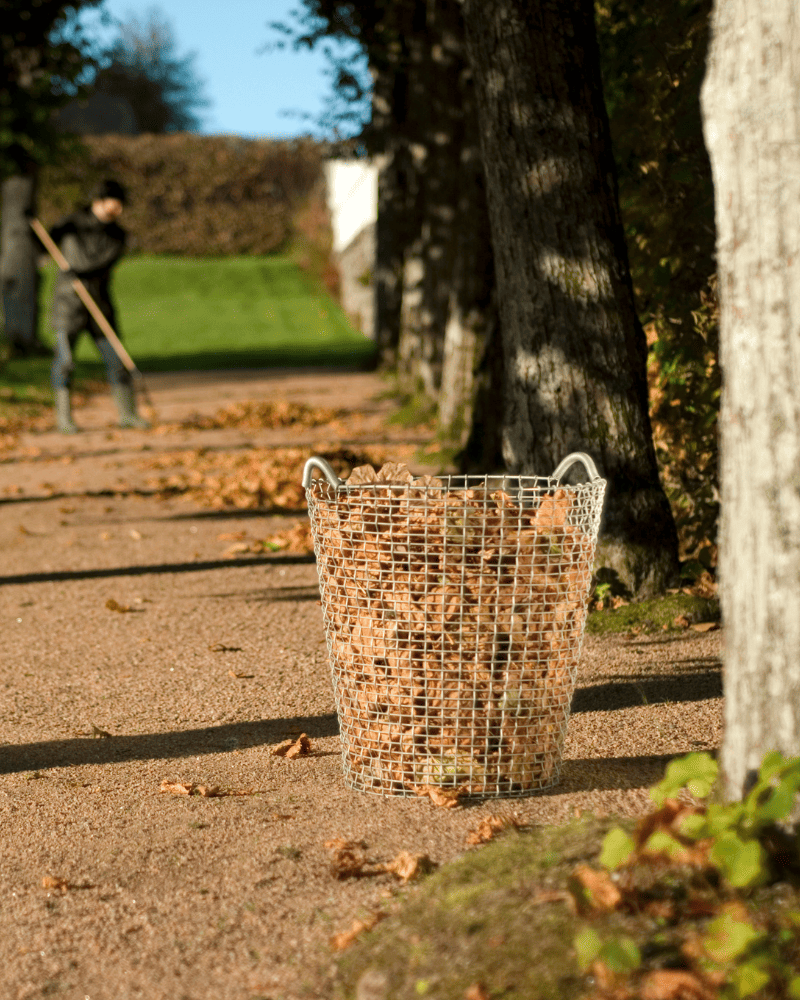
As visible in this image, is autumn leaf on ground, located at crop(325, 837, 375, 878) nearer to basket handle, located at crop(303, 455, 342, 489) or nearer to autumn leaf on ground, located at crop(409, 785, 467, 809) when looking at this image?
autumn leaf on ground, located at crop(409, 785, 467, 809)

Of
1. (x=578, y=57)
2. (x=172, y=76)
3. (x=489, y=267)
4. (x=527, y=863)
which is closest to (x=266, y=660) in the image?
(x=527, y=863)

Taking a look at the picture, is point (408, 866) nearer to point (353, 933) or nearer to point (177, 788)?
point (353, 933)

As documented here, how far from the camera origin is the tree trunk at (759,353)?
8.25ft

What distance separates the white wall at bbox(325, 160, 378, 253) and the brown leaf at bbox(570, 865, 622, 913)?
1275 inches

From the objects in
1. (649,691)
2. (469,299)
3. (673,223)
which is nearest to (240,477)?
(469,299)

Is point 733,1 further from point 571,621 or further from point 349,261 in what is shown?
point 349,261

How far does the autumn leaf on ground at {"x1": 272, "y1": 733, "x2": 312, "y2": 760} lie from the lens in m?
4.15

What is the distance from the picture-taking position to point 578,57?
579 cm

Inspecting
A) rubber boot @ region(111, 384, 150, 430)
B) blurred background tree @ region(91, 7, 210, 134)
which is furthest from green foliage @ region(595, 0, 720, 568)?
blurred background tree @ region(91, 7, 210, 134)

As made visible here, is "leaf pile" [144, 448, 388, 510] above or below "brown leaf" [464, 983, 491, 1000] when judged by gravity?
below

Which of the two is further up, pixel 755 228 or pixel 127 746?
pixel 755 228

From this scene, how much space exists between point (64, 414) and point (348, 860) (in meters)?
11.3

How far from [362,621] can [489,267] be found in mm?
6870

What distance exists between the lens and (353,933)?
110 inches
